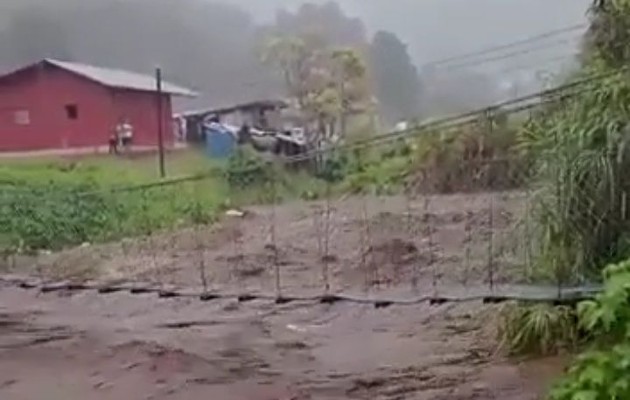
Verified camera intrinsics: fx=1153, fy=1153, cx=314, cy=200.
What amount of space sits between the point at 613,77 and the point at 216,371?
1.31 metres

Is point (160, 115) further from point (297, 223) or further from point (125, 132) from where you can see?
point (297, 223)

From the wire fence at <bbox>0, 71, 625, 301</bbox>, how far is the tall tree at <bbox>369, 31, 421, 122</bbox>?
0.53 feet

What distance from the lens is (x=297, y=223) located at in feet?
18.6

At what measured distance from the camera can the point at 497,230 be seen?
3885mm

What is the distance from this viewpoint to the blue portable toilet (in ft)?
17.9

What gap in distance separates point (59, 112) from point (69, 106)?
0.09m

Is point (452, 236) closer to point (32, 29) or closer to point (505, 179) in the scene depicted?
point (505, 179)

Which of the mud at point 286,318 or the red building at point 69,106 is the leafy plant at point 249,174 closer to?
the mud at point 286,318

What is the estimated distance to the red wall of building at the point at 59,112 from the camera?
587 cm

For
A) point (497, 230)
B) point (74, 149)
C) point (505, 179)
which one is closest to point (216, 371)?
point (497, 230)

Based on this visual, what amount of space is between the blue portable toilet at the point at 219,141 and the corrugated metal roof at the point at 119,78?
22 cm

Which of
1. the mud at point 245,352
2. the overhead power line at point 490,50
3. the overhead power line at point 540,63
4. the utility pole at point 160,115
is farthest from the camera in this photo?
the utility pole at point 160,115

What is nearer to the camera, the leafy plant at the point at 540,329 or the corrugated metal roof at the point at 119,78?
the leafy plant at the point at 540,329

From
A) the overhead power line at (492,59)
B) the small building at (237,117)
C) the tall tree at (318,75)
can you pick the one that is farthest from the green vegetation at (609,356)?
the small building at (237,117)
